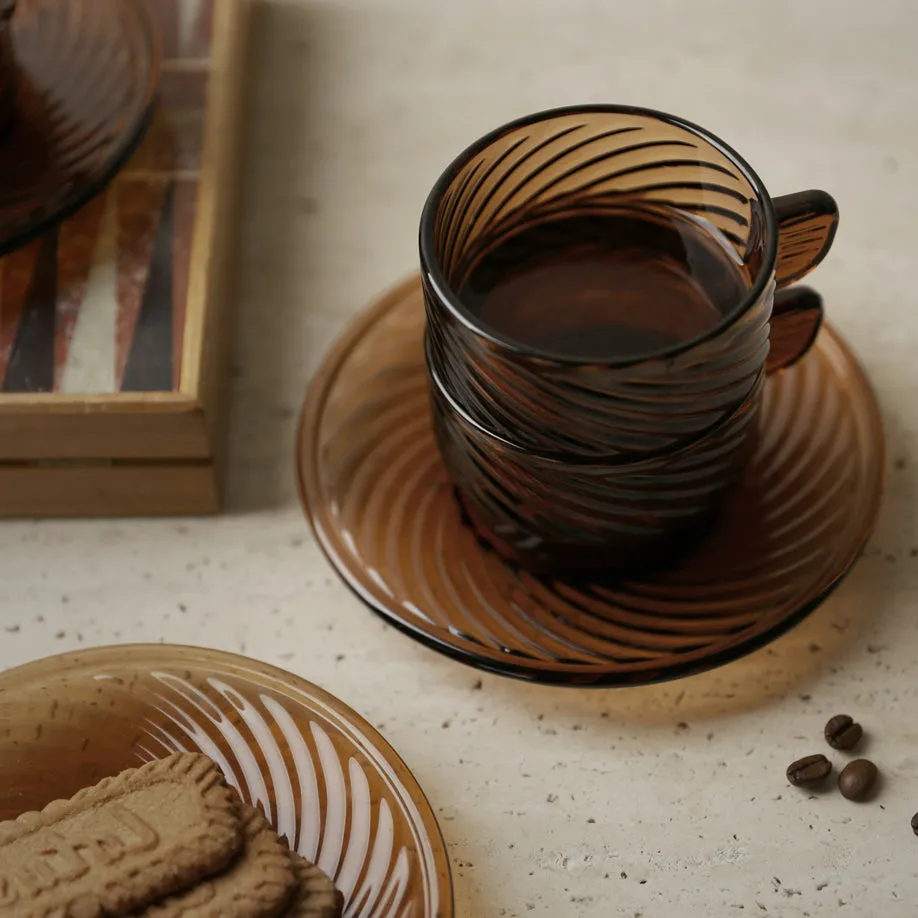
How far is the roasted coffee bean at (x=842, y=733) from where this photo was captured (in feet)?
2.03

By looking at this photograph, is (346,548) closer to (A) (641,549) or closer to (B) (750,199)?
(A) (641,549)

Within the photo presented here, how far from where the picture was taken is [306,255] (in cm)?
82

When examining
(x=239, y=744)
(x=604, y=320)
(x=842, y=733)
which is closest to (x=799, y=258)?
(x=604, y=320)

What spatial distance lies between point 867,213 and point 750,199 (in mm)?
284

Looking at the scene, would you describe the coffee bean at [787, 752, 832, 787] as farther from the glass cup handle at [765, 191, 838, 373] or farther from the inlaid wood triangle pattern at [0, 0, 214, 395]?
the inlaid wood triangle pattern at [0, 0, 214, 395]

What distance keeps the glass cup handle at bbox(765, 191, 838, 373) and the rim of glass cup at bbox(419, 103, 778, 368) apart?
0.02 m

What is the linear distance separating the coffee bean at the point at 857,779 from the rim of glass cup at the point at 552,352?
0.74ft

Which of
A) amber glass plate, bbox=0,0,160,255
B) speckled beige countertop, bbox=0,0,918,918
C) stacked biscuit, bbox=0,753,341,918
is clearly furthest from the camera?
amber glass plate, bbox=0,0,160,255

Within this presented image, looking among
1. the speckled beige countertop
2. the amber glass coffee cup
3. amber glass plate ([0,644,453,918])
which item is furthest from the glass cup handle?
amber glass plate ([0,644,453,918])

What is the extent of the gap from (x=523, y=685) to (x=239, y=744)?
0.49ft

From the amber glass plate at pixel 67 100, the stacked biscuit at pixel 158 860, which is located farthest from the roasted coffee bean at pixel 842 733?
the amber glass plate at pixel 67 100

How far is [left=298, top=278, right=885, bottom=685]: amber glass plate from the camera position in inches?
23.8

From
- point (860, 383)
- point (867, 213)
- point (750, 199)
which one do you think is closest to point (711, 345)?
point (750, 199)

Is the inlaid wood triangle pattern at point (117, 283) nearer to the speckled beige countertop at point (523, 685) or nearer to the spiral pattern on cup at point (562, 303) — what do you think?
the speckled beige countertop at point (523, 685)
